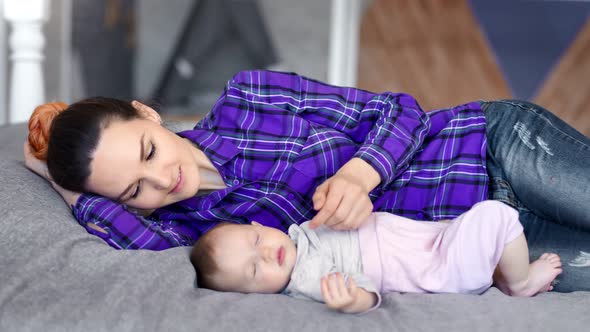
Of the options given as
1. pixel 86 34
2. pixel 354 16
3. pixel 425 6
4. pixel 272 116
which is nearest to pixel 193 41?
pixel 86 34

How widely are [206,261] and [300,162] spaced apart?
35 cm

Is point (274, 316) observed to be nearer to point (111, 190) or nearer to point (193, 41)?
point (111, 190)

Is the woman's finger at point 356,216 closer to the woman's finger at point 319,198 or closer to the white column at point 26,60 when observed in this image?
the woman's finger at point 319,198

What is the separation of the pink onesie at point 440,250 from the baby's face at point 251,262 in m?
0.15

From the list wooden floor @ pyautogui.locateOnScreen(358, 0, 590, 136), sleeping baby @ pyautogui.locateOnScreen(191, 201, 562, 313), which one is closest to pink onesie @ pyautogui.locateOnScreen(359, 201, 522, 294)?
sleeping baby @ pyautogui.locateOnScreen(191, 201, 562, 313)

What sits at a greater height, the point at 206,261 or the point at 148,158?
the point at 148,158

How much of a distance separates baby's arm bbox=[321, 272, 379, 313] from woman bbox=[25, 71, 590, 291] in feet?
0.81

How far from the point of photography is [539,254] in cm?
151

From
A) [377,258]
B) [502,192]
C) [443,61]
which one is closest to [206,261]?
[377,258]

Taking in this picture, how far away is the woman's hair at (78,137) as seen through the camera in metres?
1.38

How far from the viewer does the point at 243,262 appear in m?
1.28

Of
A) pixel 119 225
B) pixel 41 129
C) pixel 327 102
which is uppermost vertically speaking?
pixel 327 102

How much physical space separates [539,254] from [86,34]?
2887 mm

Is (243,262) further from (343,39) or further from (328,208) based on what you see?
(343,39)
